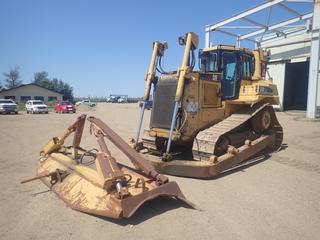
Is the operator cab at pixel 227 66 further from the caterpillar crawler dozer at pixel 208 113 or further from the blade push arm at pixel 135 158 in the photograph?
the blade push arm at pixel 135 158

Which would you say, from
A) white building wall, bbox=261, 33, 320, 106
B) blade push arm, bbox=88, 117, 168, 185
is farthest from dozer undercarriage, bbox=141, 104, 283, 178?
white building wall, bbox=261, 33, 320, 106

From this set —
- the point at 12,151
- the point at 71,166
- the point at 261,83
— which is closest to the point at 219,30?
the point at 261,83

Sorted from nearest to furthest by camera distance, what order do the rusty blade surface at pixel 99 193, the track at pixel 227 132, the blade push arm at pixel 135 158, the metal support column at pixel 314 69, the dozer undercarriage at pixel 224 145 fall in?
the rusty blade surface at pixel 99 193 → the blade push arm at pixel 135 158 → the dozer undercarriage at pixel 224 145 → the track at pixel 227 132 → the metal support column at pixel 314 69

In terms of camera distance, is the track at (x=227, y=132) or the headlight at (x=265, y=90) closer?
the track at (x=227, y=132)

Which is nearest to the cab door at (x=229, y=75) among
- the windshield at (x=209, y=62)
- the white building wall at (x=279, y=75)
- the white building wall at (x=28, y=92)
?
the windshield at (x=209, y=62)

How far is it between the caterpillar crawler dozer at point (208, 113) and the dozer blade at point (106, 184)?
1710 millimetres

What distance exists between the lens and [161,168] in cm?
690

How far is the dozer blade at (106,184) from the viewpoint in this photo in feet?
14.5

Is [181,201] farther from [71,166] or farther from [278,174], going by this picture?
[278,174]

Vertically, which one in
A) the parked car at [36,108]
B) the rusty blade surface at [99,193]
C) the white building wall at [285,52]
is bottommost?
the parked car at [36,108]

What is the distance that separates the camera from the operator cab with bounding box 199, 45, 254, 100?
8.69 m

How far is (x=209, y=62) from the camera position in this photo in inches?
351

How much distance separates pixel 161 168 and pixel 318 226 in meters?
3.34

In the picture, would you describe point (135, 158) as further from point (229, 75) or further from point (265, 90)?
point (265, 90)
